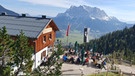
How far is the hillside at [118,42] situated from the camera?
133m

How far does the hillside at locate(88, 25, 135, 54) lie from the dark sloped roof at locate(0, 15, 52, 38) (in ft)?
301

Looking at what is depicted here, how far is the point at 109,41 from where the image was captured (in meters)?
148

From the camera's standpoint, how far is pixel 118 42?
142 meters

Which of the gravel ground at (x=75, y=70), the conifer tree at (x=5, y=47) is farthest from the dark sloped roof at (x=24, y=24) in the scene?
the conifer tree at (x=5, y=47)

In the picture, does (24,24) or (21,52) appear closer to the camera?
(21,52)

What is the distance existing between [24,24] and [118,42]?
110700 mm

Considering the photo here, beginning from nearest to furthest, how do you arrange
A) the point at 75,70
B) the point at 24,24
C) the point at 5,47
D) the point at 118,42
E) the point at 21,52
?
1. the point at 21,52
2. the point at 5,47
3. the point at 75,70
4. the point at 24,24
5. the point at 118,42

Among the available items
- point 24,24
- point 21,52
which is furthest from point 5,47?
point 24,24

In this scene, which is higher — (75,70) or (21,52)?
(21,52)

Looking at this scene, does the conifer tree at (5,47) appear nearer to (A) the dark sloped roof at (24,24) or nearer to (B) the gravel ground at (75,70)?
(A) the dark sloped roof at (24,24)

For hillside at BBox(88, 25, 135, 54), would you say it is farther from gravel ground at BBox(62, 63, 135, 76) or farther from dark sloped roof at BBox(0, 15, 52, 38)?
dark sloped roof at BBox(0, 15, 52, 38)

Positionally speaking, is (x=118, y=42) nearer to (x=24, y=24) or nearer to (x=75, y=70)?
(x=75, y=70)

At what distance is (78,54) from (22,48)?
25.0 meters

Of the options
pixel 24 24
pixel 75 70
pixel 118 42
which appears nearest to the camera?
pixel 75 70
